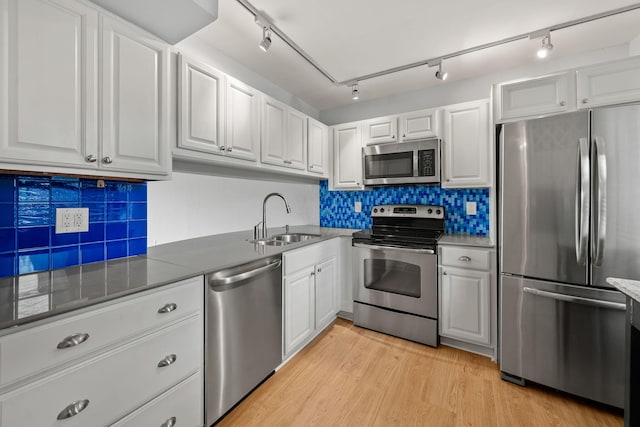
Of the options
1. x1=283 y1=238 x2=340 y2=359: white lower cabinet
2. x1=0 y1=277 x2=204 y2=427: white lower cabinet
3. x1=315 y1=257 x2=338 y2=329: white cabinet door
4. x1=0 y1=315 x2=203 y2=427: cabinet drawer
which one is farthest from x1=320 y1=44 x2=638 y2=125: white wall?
x1=0 y1=315 x2=203 y2=427: cabinet drawer

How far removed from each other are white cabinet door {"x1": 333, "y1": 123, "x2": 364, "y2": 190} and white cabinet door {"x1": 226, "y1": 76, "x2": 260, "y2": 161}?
47.9 inches

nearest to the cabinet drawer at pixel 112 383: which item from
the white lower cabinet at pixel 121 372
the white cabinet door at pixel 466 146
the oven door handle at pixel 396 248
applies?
the white lower cabinet at pixel 121 372

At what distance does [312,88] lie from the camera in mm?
2961

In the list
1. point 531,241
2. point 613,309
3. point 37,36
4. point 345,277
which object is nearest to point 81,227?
point 37,36

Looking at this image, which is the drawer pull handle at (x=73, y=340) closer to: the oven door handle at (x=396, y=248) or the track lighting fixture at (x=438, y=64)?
the oven door handle at (x=396, y=248)

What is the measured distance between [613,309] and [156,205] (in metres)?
2.96

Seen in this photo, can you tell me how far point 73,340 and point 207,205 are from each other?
55.1 inches

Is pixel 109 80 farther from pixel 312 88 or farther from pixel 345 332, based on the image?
pixel 345 332

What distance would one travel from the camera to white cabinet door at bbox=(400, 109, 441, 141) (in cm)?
257

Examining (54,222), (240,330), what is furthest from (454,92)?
(54,222)

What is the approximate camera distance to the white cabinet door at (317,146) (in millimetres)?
2857

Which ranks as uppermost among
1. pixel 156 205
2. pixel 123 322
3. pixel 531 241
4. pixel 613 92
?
pixel 613 92

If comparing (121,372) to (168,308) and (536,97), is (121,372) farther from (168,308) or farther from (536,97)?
(536,97)

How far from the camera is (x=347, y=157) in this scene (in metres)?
3.11
